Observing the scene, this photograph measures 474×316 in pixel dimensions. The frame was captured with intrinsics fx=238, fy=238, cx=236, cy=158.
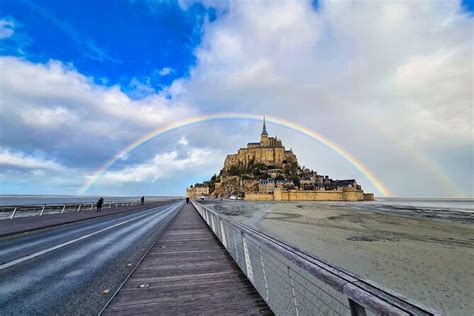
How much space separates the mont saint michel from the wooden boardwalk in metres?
106

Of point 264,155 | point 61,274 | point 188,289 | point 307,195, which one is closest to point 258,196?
point 307,195

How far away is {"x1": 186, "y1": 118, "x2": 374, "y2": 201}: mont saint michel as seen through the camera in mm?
113688

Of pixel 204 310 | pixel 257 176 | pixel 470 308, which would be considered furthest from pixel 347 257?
pixel 257 176

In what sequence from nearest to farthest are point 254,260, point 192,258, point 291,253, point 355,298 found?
1. point 355,298
2. point 291,253
3. point 192,258
4. point 254,260

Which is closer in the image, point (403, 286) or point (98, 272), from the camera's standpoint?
point (98, 272)

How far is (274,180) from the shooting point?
387 feet

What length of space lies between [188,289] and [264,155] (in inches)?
5493

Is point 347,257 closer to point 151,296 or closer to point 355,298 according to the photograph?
point 151,296

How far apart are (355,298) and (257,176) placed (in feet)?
428

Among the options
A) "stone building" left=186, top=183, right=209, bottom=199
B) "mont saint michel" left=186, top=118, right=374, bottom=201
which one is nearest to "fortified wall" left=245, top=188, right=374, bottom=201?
"mont saint michel" left=186, top=118, right=374, bottom=201

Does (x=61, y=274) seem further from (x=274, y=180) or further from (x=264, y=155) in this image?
(x=264, y=155)

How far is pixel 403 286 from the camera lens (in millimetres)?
8273

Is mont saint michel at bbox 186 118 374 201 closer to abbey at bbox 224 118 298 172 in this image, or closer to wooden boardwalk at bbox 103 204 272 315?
abbey at bbox 224 118 298 172

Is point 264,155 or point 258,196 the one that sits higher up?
point 264,155
